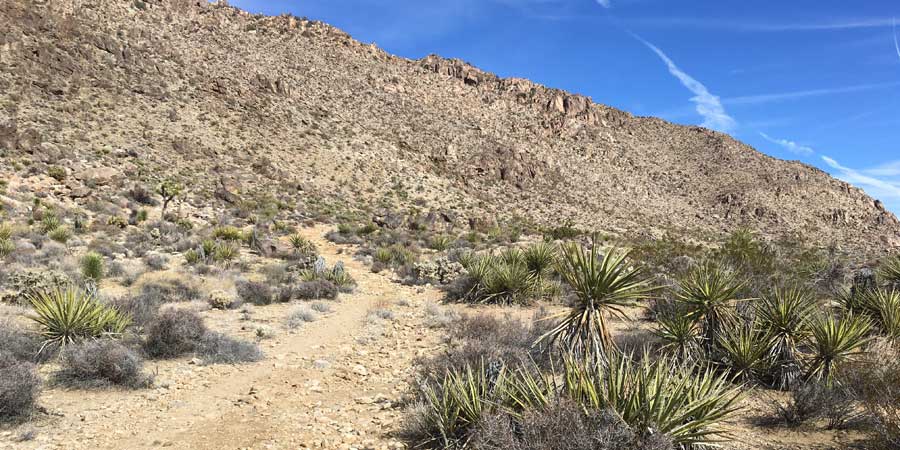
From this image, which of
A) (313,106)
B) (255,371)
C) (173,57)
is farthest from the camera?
(313,106)

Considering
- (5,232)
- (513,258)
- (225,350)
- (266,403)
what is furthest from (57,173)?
(266,403)

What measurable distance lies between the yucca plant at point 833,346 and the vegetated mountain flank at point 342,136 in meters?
25.5

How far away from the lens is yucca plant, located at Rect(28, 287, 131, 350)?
722 centimetres

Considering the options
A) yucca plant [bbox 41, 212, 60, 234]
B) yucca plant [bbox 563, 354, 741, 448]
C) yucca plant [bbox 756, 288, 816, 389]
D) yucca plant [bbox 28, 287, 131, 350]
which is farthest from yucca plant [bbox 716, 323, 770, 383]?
yucca plant [bbox 41, 212, 60, 234]

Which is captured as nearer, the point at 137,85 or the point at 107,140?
the point at 107,140

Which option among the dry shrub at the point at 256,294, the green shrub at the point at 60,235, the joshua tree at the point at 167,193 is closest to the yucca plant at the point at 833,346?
the dry shrub at the point at 256,294

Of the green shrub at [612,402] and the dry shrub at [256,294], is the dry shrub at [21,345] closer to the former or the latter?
the dry shrub at [256,294]

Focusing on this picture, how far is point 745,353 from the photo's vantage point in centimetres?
641

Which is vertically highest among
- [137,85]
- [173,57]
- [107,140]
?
[173,57]

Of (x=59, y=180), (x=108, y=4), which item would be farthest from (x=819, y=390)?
(x=108, y=4)

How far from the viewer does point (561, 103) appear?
66938 millimetres

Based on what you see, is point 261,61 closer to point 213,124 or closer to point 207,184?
point 213,124

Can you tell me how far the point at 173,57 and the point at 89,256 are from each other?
36.1 metres

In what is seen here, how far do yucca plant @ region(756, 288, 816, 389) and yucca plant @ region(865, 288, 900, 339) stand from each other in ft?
4.24
